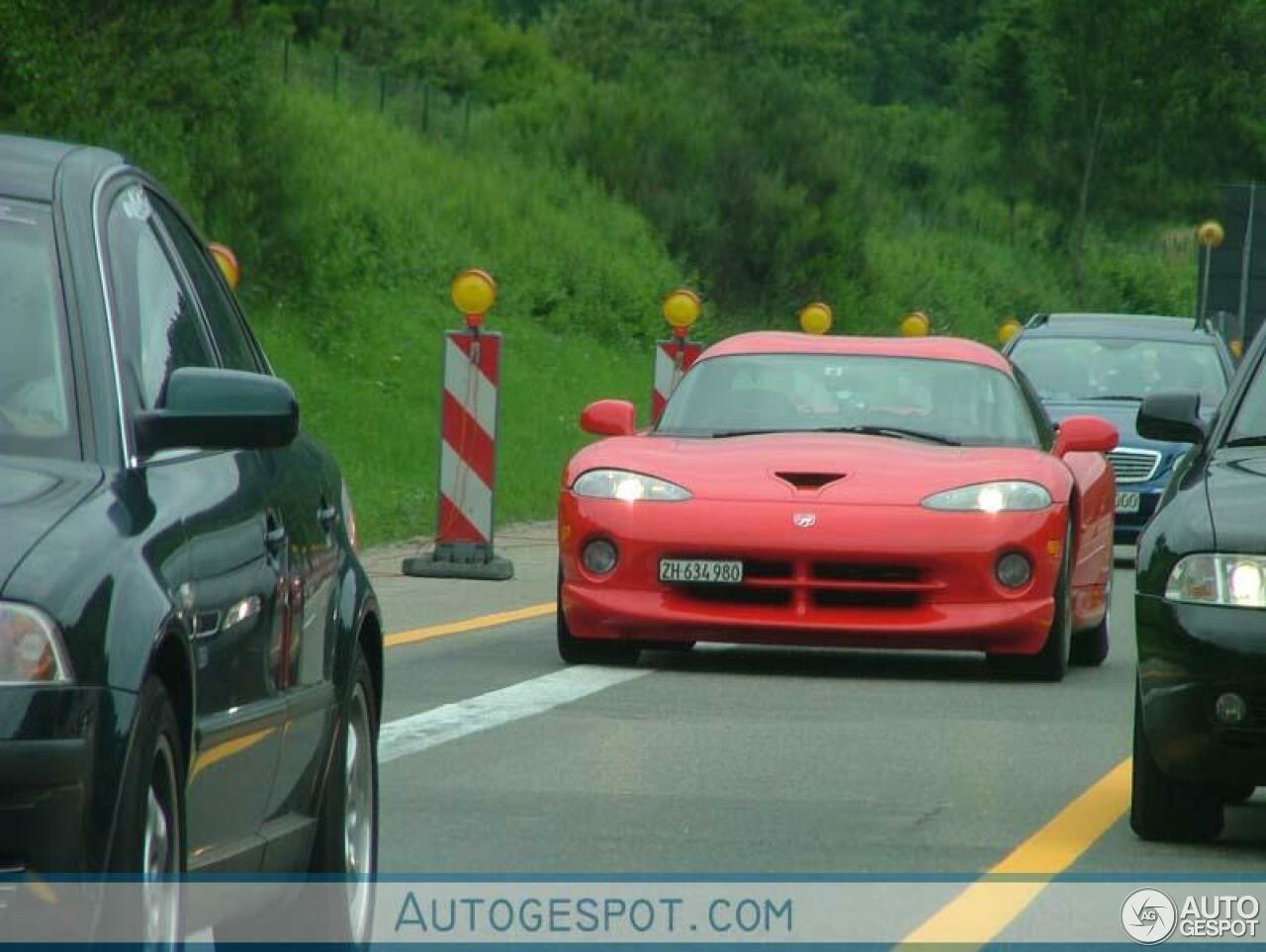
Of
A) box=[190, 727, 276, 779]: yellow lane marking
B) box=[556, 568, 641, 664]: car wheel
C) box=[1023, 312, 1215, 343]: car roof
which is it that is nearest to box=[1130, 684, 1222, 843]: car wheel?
box=[190, 727, 276, 779]: yellow lane marking

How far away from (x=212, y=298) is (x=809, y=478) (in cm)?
670

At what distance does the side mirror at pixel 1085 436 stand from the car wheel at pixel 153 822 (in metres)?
9.14

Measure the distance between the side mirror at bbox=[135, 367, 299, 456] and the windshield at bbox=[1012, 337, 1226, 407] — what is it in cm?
1867

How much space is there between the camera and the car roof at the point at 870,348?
48.4 ft

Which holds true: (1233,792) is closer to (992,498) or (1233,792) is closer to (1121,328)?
(992,498)

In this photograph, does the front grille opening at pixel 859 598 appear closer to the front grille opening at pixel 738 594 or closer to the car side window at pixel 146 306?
the front grille opening at pixel 738 594

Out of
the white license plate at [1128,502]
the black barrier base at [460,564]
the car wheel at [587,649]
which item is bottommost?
the white license plate at [1128,502]

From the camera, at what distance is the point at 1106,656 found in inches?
588

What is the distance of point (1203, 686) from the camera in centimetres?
818

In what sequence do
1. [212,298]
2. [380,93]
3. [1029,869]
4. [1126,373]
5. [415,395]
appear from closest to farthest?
[212,298]
[1029,869]
[1126,373]
[415,395]
[380,93]

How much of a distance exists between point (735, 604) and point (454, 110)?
37932 millimetres

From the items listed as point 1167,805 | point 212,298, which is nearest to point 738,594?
point 1167,805

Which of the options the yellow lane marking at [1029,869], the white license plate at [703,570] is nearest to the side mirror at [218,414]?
the yellow lane marking at [1029,869]

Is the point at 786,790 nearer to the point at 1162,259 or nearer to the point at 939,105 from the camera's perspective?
the point at 1162,259
